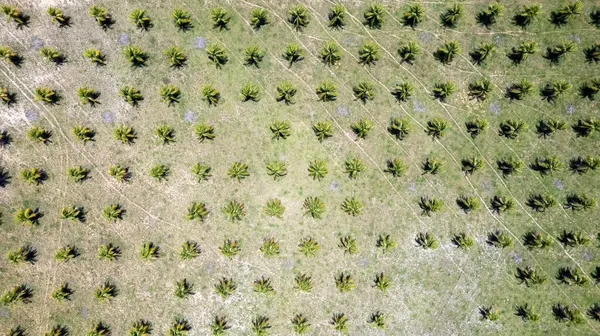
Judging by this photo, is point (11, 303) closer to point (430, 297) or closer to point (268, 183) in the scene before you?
point (268, 183)

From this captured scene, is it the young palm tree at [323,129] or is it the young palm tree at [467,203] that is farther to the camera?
the young palm tree at [467,203]

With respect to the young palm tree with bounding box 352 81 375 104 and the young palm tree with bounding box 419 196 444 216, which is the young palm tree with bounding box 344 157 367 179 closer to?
the young palm tree with bounding box 352 81 375 104

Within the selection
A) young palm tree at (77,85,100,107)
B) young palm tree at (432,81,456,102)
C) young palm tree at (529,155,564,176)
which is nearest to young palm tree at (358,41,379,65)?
young palm tree at (432,81,456,102)

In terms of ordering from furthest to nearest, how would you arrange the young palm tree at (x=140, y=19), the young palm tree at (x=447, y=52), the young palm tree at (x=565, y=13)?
the young palm tree at (x=565, y=13)
the young palm tree at (x=447, y=52)
the young palm tree at (x=140, y=19)

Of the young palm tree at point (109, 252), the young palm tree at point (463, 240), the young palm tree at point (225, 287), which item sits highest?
the young palm tree at point (463, 240)

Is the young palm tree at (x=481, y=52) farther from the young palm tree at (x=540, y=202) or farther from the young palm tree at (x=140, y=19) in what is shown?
the young palm tree at (x=140, y=19)

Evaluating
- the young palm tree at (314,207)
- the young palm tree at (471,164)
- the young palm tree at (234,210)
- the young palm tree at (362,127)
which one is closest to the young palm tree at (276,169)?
the young palm tree at (314,207)
